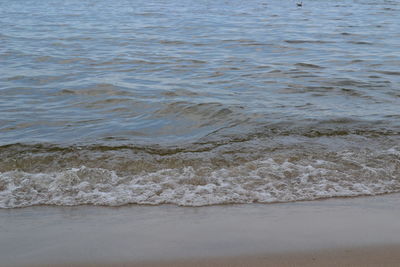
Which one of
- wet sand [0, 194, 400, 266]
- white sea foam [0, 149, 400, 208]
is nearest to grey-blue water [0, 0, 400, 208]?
white sea foam [0, 149, 400, 208]

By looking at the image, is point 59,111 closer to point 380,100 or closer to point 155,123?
point 155,123

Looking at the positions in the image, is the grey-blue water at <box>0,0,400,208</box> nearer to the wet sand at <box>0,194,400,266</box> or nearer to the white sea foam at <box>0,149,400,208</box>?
the white sea foam at <box>0,149,400,208</box>

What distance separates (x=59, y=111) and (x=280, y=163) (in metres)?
2.94

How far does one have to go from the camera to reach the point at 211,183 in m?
4.26

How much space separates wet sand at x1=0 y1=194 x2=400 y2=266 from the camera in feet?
9.98

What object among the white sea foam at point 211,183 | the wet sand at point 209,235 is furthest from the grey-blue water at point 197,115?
the wet sand at point 209,235

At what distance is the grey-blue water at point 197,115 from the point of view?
13.9 feet

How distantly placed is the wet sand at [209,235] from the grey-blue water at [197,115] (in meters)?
0.20

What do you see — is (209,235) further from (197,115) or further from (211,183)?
(197,115)

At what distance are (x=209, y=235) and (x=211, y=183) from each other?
→ 95cm

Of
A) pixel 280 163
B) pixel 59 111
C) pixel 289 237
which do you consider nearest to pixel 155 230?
pixel 289 237

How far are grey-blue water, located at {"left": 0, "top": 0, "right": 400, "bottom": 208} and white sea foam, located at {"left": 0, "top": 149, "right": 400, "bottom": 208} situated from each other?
0.01 m

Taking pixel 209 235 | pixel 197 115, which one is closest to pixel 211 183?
pixel 209 235

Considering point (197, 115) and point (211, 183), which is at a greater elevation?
point (211, 183)
